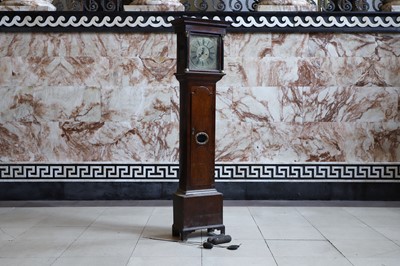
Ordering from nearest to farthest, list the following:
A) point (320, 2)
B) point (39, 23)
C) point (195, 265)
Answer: point (195, 265) → point (39, 23) → point (320, 2)

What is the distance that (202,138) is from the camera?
4.41 metres

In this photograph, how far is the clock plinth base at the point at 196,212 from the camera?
4.28 m

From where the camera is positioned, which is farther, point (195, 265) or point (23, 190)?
point (23, 190)

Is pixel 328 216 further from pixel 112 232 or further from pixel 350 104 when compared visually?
pixel 112 232

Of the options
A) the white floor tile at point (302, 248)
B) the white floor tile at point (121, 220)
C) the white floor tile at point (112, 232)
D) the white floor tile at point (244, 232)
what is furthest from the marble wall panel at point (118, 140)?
the white floor tile at point (302, 248)

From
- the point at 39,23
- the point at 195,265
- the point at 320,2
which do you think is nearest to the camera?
the point at 195,265

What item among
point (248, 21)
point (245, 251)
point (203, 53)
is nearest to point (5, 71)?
point (203, 53)

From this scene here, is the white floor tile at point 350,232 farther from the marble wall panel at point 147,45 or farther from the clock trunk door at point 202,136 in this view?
the marble wall panel at point 147,45

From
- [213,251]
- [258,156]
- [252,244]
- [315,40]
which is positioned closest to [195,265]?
[213,251]

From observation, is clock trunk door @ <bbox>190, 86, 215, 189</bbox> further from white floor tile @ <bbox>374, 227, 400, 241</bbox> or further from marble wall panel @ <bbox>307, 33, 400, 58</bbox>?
marble wall panel @ <bbox>307, 33, 400, 58</bbox>

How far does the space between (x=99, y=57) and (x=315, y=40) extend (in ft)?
8.96

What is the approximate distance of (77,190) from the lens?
609cm

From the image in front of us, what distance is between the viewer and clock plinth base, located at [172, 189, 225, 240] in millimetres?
4277

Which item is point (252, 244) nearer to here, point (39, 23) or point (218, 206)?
point (218, 206)
